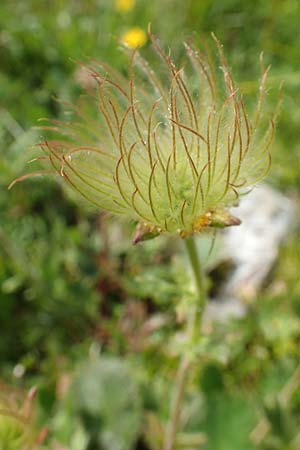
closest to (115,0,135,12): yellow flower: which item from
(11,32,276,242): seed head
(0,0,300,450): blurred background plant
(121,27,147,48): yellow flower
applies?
(0,0,300,450): blurred background plant

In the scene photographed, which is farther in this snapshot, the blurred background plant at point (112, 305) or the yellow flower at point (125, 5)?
the yellow flower at point (125, 5)

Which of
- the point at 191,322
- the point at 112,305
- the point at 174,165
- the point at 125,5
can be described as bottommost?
the point at 112,305

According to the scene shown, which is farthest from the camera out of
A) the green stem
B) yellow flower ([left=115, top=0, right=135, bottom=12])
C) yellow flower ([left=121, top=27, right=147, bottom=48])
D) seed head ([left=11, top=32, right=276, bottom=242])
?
yellow flower ([left=115, top=0, right=135, bottom=12])

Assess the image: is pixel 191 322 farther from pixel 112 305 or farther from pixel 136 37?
pixel 136 37

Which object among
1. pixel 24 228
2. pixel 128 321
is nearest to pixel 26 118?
pixel 24 228

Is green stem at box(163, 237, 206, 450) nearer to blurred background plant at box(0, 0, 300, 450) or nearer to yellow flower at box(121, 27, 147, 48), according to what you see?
blurred background plant at box(0, 0, 300, 450)

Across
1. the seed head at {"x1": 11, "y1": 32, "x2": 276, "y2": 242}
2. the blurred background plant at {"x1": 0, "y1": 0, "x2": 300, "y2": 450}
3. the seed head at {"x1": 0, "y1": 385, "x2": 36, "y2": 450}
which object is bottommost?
the blurred background plant at {"x1": 0, "y1": 0, "x2": 300, "y2": 450}

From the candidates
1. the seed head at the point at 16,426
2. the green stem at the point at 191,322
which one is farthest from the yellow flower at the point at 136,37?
the seed head at the point at 16,426

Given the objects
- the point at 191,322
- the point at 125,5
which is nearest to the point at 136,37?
the point at 125,5

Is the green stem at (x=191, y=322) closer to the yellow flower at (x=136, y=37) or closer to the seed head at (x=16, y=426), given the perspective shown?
the seed head at (x=16, y=426)
